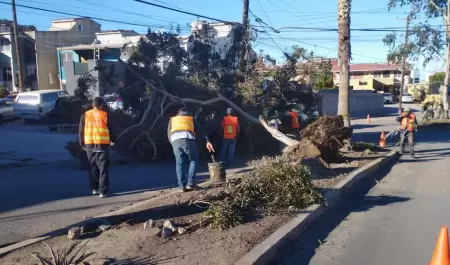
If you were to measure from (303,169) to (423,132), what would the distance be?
21.0 meters

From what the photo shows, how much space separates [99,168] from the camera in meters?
8.10

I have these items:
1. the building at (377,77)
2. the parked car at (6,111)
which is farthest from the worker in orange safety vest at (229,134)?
the building at (377,77)

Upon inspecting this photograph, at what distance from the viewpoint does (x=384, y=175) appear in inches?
478

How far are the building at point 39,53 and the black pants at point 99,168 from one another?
45.2 m

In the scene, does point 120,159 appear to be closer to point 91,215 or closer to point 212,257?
point 91,215

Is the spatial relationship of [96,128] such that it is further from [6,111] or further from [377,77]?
[377,77]

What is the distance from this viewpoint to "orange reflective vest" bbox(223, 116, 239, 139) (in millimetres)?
12914

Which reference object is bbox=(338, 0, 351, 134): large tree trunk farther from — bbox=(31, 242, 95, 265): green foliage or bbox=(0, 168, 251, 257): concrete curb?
bbox=(31, 242, 95, 265): green foliage

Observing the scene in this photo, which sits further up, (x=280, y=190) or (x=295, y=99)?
(x=295, y=99)

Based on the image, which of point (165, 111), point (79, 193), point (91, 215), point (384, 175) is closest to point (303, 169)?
point (91, 215)

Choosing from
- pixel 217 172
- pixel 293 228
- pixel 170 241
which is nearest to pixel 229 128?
pixel 217 172

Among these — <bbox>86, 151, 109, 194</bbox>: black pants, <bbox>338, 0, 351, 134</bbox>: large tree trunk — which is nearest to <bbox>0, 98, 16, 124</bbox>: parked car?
<bbox>338, 0, 351, 134</bbox>: large tree trunk

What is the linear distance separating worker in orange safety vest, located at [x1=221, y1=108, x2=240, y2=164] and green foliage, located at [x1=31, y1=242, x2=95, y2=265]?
7.74 m

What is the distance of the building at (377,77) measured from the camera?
74.9 m
